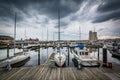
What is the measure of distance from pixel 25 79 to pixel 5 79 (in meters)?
1.91

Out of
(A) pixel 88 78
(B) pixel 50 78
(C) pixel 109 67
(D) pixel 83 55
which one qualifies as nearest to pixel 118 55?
(D) pixel 83 55

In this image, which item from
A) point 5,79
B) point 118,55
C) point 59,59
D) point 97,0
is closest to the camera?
point 5,79

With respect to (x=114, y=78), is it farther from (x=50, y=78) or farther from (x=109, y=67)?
(x=50, y=78)

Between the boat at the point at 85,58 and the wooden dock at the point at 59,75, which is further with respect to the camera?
the boat at the point at 85,58

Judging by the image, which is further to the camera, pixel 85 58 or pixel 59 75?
pixel 85 58

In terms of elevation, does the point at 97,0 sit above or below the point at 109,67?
above

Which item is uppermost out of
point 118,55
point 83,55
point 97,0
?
point 97,0

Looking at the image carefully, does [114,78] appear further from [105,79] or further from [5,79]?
[5,79]

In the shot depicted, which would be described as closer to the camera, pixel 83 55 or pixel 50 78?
pixel 50 78

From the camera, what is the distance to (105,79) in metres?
8.00

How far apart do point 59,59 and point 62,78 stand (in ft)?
22.7

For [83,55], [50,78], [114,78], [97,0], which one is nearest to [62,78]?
A: [50,78]

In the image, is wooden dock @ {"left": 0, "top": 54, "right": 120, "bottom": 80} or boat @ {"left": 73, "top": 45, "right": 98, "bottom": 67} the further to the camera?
boat @ {"left": 73, "top": 45, "right": 98, "bottom": 67}

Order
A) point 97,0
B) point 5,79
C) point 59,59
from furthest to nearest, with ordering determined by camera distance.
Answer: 1. point 97,0
2. point 59,59
3. point 5,79
